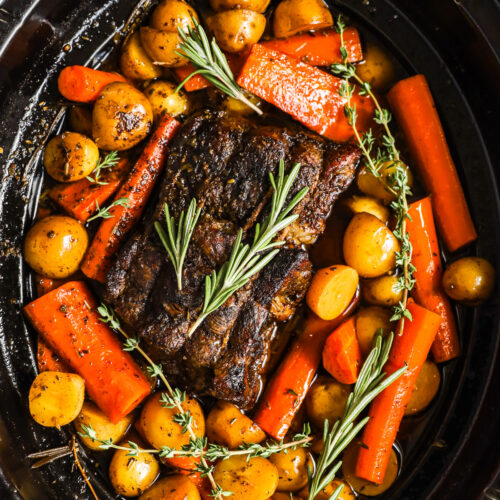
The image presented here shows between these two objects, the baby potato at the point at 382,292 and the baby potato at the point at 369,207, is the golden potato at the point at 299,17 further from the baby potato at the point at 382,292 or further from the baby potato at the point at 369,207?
the baby potato at the point at 382,292

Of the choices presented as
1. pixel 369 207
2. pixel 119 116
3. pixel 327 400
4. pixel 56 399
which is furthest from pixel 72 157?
pixel 327 400

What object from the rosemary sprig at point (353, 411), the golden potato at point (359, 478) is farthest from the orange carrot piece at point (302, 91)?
the golden potato at point (359, 478)

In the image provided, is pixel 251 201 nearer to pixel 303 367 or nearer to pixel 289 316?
pixel 289 316

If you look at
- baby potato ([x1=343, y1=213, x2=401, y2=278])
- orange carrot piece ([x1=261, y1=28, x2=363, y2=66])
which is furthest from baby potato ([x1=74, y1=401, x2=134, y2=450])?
orange carrot piece ([x1=261, y1=28, x2=363, y2=66])

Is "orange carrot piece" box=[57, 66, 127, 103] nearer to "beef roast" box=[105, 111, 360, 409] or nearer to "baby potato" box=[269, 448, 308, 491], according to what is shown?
"beef roast" box=[105, 111, 360, 409]

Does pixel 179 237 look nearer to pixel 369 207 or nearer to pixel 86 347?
pixel 86 347
